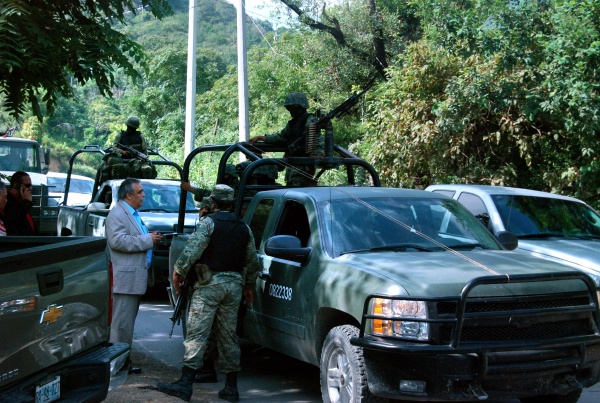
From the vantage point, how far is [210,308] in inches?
266

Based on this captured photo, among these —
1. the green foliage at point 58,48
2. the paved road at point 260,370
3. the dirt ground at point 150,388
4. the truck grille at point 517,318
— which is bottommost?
the paved road at point 260,370

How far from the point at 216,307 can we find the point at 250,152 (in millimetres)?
2494

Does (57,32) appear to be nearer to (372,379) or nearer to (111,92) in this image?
(111,92)

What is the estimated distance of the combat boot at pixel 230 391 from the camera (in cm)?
673

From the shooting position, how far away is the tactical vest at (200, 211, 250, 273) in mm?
6789

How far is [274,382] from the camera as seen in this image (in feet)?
24.7

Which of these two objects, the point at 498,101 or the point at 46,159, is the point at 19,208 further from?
the point at 46,159

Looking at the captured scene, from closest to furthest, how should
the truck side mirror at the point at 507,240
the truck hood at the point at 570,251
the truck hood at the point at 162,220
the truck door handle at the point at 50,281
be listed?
the truck door handle at the point at 50,281 < the truck side mirror at the point at 507,240 < the truck hood at the point at 570,251 < the truck hood at the point at 162,220

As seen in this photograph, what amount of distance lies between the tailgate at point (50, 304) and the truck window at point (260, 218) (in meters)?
2.45

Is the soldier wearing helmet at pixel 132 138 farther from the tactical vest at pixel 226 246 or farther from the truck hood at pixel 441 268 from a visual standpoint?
the truck hood at pixel 441 268

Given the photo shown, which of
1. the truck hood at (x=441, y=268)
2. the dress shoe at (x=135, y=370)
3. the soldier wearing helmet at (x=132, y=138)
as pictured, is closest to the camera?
the truck hood at (x=441, y=268)

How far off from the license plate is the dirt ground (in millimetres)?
1814

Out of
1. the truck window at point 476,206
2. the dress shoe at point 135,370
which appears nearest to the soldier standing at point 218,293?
the dress shoe at point 135,370

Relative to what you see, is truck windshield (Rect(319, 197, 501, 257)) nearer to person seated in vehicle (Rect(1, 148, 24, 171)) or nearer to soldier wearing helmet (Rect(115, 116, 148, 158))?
soldier wearing helmet (Rect(115, 116, 148, 158))
